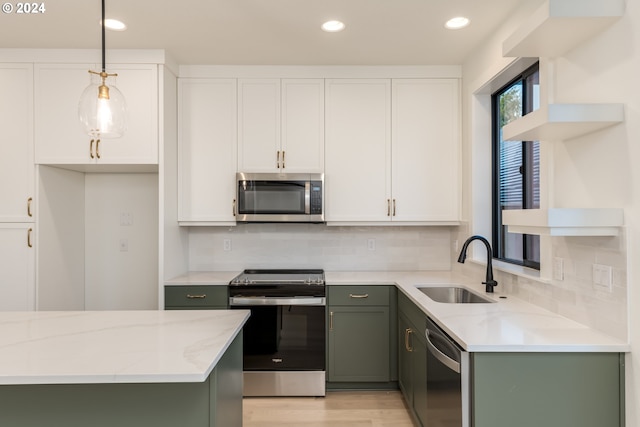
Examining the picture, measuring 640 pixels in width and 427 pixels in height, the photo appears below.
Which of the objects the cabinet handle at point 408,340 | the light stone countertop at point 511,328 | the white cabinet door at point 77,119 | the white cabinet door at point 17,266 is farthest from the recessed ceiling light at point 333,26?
the white cabinet door at point 17,266

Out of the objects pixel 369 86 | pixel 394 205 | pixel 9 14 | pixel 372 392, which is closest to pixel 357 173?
pixel 394 205

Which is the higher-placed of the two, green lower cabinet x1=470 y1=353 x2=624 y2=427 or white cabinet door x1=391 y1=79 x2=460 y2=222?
white cabinet door x1=391 y1=79 x2=460 y2=222

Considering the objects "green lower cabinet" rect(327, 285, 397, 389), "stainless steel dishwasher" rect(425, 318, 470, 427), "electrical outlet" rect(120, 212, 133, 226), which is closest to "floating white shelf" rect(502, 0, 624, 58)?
"stainless steel dishwasher" rect(425, 318, 470, 427)

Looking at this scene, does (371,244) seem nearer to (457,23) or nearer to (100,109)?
(457,23)

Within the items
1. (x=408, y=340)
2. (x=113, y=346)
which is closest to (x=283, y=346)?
(x=408, y=340)

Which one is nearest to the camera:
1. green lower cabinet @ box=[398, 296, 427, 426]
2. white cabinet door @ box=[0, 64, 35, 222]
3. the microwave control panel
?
green lower cabinet @ box=[398, 296, 427, 426]

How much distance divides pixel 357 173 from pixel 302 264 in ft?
3.04

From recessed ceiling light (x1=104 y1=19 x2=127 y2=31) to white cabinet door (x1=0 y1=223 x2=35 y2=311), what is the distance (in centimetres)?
148

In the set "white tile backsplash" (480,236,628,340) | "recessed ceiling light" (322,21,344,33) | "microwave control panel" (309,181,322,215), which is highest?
"recessed ceiling light" (322,21,344,33)

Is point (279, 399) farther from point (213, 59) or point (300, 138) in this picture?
point (213, 59)

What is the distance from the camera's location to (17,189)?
115 inches

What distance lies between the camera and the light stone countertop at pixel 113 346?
123cm

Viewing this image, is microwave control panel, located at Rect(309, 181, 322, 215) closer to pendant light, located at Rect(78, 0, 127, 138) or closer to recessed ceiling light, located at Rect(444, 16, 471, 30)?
recessed ceiling light, located at Rect(444, 16, 471, 30)

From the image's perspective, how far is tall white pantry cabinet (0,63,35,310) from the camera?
2898 millimetres
